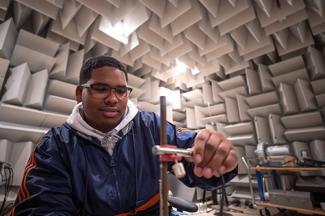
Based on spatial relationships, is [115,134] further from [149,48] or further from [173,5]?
[149,48]

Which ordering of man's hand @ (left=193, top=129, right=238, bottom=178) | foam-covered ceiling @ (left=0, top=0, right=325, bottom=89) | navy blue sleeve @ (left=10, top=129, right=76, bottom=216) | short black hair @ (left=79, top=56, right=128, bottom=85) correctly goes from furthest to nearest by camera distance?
→ foam-covered ceiling @ (left=0, top=0, right=325, bottom=89)
short black hair @ (left=79, top=56, right=128, bottom=85)
navy blue sleeve @ (left=10, top=129, right=76, bottom=216)
man's hand @ (left=193, top=129, right=238, bottom=178)

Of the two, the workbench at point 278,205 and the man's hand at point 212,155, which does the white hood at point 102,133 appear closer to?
the man's hand at point 212,155

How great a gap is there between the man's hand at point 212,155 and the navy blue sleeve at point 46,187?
50cm

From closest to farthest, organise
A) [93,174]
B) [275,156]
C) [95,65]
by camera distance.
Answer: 1. [93,174]
2. [95,65]
3. [275,156]

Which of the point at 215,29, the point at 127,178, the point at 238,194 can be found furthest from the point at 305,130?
the point at 127,178

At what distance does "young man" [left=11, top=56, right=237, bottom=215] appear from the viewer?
2.17ft

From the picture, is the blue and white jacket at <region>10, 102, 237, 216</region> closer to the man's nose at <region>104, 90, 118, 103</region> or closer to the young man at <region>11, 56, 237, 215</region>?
the young man at <region>11, 56, 237, 215</region>

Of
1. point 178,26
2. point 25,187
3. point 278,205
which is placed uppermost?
point 178,26

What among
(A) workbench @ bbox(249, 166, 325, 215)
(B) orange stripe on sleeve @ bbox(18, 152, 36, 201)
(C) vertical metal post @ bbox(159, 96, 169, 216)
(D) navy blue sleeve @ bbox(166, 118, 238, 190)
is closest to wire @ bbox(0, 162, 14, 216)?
(B) orange stripe on sleeve @ bbox(18, 152, 36, 201)

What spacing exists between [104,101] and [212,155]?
1.72 feet

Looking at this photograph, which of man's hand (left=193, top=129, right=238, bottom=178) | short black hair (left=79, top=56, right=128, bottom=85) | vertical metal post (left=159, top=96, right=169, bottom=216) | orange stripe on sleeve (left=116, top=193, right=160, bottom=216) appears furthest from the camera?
short black hair (left=79, top=56, right=128, bottom=85)

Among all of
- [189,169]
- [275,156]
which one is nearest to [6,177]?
[189,169]

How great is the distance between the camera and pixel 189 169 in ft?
2.67

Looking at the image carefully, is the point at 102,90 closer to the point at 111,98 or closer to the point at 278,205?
the point at 111,98
